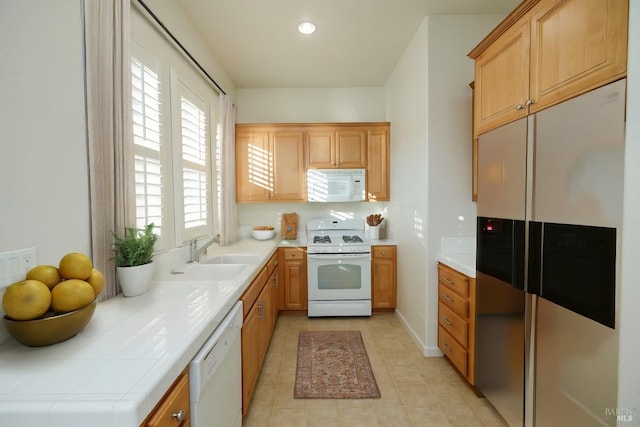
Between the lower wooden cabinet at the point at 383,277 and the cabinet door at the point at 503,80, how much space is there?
182 centimetres

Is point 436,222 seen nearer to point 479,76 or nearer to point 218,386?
point 479,76

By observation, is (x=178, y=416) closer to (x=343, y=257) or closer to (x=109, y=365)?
(x=109, y=365)

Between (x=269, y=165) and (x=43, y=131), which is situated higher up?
(x=269, y=165)

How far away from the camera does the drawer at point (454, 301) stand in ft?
6.51

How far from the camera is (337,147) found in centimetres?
358

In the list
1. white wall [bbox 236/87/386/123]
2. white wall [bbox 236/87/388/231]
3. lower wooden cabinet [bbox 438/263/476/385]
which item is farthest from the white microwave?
lower wooden cabinet [bbox 438/263/476/385]

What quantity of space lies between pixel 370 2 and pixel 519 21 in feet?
3.78

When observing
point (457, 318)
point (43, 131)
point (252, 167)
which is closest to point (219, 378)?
point (43, 131)

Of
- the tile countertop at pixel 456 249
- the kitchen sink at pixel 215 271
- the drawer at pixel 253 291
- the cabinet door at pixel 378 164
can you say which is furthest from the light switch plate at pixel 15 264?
the cabinet door at pixel 378 164

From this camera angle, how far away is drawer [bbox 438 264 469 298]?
1.98 metres

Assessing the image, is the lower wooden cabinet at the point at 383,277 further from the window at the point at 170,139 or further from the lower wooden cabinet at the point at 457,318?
the window at the point at 170,139

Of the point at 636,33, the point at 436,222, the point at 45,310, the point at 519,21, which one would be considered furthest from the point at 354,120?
the point at 45,310

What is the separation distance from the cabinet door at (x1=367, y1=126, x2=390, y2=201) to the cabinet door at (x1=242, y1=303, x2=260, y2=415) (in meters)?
2.12

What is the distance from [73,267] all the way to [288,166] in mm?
2767
